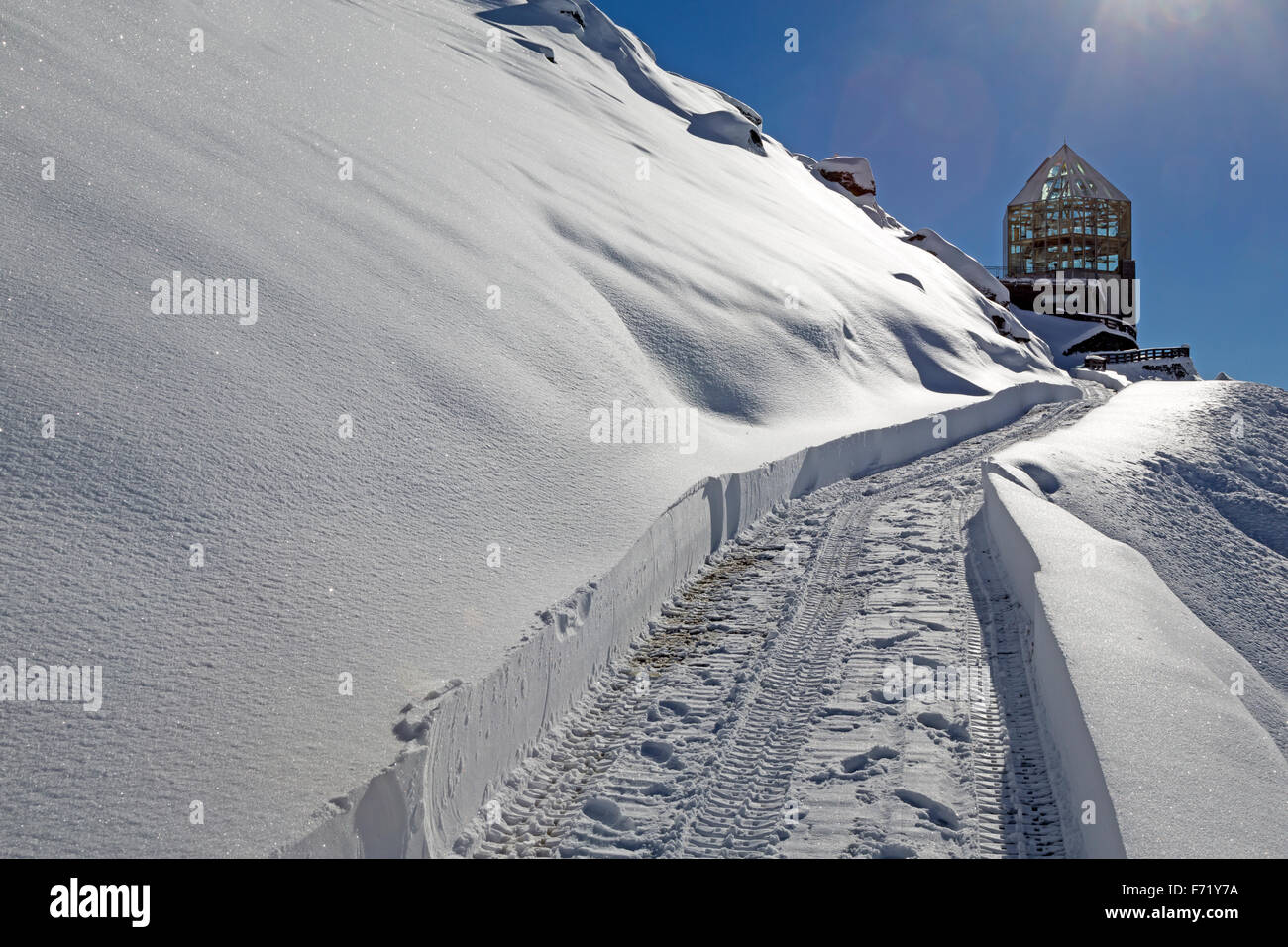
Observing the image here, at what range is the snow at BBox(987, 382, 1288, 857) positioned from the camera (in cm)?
315

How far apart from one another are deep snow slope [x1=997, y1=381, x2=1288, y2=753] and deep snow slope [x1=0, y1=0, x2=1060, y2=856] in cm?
297

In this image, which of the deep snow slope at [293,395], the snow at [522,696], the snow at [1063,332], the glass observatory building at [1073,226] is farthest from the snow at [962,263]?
the snow at [522,696]

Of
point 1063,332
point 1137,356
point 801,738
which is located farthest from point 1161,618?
point 1063,332

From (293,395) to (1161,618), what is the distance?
534cm

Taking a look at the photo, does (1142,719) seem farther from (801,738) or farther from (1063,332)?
(1063,332)

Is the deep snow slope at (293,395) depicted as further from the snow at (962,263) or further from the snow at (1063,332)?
the snow at (1063,332)

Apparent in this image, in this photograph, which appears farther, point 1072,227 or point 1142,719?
point 1072,227

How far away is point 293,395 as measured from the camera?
17.4 feet

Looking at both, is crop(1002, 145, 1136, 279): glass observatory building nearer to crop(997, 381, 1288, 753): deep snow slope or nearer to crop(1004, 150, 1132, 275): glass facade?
crop(1004, 150, 1132, 275): glass facade

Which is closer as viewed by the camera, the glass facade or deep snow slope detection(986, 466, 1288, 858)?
deep snow slope detection(986, 466, 1288, 858)

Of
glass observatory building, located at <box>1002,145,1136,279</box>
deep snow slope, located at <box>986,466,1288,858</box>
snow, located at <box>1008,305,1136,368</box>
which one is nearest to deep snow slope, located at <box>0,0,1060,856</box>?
deep snow slope, located at <box>986,466,1288,858</box>

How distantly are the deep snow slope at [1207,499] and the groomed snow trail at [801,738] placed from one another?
4.52 ft
